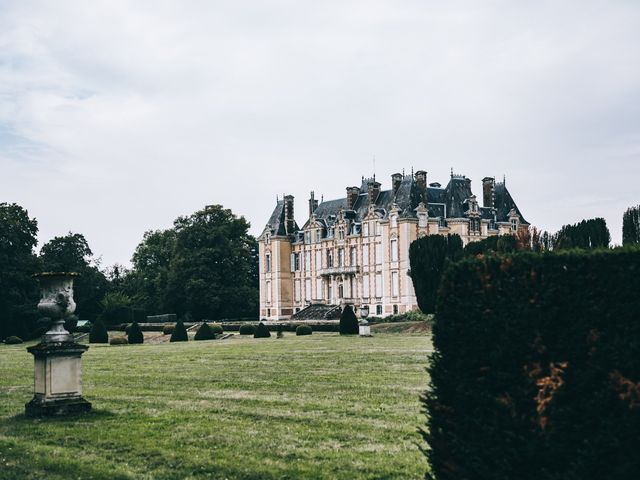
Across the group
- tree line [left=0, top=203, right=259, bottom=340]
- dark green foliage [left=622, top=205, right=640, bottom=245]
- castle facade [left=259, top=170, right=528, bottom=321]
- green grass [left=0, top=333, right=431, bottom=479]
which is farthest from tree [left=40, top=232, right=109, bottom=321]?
green grass [left=0, top=333, right=431, bottom=479]

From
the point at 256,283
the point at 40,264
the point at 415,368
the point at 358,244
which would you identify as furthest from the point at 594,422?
the point at 256,283

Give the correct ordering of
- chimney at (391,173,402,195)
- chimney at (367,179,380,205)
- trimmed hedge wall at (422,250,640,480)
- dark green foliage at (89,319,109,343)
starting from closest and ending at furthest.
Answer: trimmed hedge wall at (422,250,640,480) < dark green foliage at (89,319,109,343) < chimney at (391,173,402,195) < chimney at (367,179,380,205)

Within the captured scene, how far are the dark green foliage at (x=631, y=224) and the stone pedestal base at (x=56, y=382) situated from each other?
32698mm

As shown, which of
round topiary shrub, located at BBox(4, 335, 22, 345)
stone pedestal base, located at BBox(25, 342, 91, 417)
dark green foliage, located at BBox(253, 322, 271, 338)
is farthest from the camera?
round topiary shrub, located at BBox(4, 335, 22, 345)

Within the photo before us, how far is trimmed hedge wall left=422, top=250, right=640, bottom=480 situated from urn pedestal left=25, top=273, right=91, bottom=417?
24.7ft

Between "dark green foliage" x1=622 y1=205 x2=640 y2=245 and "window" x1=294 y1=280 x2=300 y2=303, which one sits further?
"window" x1=294 y1=280 x2=300 y2=303

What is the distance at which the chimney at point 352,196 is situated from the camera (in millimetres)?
64188

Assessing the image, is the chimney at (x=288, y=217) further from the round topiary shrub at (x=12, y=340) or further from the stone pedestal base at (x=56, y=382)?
the stone pedestal base at (x=56, y=382)

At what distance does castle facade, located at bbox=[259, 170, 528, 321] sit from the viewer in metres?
57.7

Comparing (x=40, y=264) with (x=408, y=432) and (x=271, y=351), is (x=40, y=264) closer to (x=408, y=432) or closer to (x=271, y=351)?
(x=271, y=351)

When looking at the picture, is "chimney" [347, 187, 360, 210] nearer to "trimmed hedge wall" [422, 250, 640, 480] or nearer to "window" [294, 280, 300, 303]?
"window" [294, 280, 300, 303]

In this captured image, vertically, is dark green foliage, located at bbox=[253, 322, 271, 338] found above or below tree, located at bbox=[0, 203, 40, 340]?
below

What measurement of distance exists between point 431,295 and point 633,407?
39.7 meters

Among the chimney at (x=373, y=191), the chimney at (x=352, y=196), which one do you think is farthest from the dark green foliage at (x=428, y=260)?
the chimney at (x=352, y=196)
